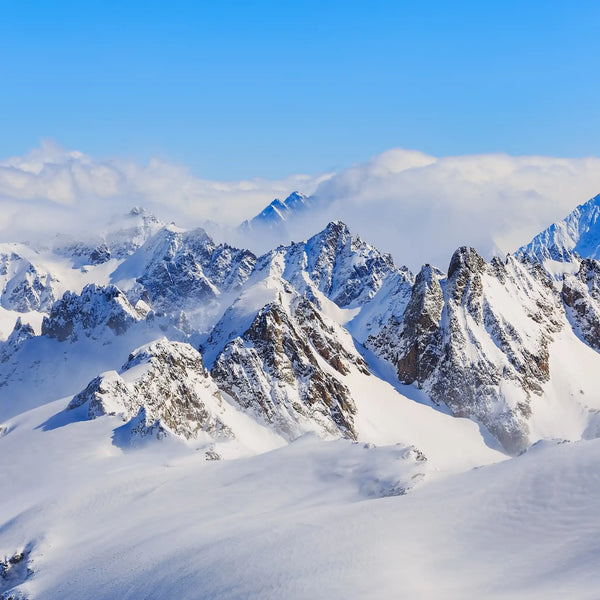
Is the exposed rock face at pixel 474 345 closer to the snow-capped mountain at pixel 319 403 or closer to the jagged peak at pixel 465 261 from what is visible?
the jagged peak at pixel 465 261

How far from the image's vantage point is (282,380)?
13800cm

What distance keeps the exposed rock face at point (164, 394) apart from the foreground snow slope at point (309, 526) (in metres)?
17.1

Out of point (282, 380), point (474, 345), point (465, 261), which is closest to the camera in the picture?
point (282, 380)

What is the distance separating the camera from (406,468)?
252 ft

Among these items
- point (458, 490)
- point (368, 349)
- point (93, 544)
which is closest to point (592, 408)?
point (368, 349)

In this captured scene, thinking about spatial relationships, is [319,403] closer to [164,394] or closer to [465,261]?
[164,394]

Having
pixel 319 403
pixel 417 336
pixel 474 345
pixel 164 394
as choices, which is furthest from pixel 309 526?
pixel 417 336

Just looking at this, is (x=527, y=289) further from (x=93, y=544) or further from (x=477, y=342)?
(x=93, y=544)

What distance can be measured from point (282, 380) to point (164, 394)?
2616cm

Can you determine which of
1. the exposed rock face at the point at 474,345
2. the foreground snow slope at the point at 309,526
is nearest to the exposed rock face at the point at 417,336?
the exposed rock face at the point at 474,345

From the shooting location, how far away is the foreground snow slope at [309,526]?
4988cm

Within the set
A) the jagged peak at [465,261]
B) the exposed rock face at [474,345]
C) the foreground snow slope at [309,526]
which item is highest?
the jagged peak at [465,261]

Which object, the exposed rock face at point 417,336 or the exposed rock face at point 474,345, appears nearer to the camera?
the exposed rock face at point 474,345

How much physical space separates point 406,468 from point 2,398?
147533 millimetres
